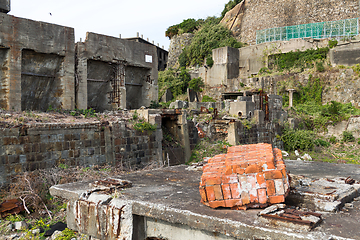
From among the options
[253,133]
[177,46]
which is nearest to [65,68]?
[253,133]

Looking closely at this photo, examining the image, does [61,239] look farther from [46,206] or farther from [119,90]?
[119,90]

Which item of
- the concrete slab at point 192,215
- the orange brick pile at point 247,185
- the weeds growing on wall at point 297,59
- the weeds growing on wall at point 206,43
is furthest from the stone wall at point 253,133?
the weeds growing on wall at point 206,43

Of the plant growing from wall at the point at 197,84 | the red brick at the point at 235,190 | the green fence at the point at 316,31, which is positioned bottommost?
the red brick at the point at 235,190

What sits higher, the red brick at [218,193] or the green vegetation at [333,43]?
the green vegetation at [333,43]

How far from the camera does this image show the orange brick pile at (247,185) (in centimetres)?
317

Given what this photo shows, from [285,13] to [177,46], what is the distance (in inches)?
516

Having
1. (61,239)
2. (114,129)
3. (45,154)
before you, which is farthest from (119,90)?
(61,239)

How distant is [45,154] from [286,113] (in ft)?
48.2

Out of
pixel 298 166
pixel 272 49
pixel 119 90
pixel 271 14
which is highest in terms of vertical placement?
pixel 271 14

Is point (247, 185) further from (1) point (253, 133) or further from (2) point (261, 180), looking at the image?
(1) point (253, 133)

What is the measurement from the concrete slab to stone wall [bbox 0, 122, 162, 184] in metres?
2.66

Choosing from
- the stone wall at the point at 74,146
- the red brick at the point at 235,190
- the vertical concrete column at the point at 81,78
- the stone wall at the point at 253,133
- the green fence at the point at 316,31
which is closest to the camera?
the red brick at the point at 235,190

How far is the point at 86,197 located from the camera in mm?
3941

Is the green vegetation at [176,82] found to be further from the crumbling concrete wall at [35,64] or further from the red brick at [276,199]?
the red brick at [276,199]
